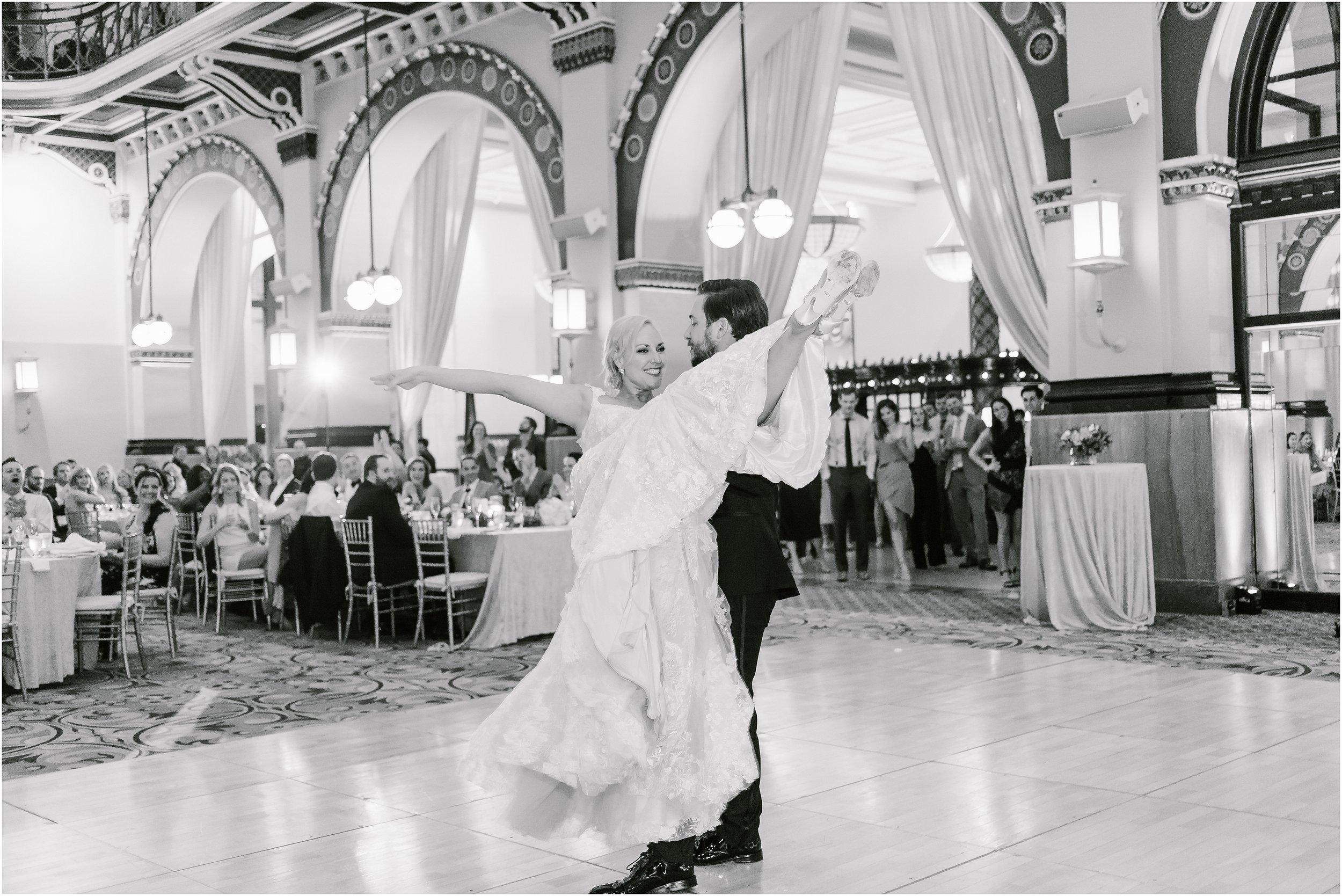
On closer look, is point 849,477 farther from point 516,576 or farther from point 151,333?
point 151,333

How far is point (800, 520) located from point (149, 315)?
9935 mm

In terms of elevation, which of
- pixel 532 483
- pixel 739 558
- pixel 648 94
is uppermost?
pixel 648 94

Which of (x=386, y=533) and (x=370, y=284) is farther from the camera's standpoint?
(x=370, y=284)

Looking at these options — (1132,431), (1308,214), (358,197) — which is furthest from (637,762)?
(358,197)

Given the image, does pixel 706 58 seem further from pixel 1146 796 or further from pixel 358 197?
pixel 1146 796

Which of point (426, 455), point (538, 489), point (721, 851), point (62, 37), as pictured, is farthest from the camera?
point (62, 37)

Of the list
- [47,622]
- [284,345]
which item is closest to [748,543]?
[47,622]

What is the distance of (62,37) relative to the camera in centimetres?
1395

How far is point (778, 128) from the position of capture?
987 centimetres

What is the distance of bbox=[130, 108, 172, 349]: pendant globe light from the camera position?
592 inches

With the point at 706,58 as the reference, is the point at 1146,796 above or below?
below

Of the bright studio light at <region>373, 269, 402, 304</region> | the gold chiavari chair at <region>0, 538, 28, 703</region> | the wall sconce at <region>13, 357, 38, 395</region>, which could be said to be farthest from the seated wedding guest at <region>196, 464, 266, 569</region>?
the wall sconce at <region>13, 357, 38, 395</region>

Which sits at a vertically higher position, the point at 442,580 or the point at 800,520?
the point at 800,520

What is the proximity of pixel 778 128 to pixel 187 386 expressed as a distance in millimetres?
9919
